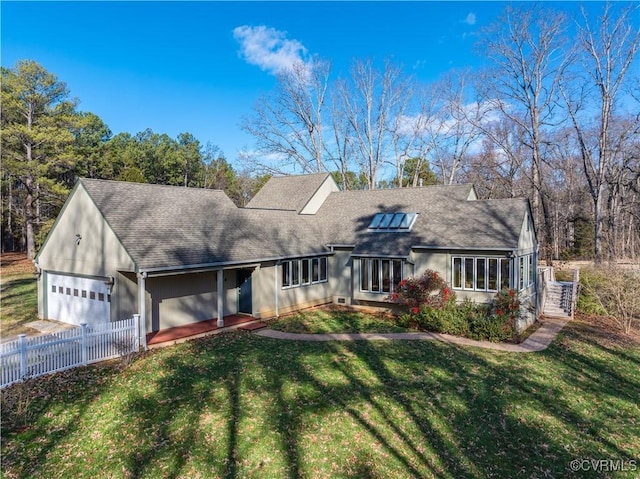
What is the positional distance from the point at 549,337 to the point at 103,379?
49.6 feet

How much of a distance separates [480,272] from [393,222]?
5.30m

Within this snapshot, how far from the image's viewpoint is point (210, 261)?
46.8 feet

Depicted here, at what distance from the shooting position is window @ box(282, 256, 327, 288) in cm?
1808

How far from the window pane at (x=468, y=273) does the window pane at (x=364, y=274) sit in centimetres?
454

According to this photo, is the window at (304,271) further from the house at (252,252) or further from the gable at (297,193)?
the gable at (297,193)

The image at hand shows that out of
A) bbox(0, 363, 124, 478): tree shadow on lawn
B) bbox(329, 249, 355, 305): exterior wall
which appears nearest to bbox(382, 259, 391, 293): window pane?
bbox(329, 249, 355, 305): exterior wall

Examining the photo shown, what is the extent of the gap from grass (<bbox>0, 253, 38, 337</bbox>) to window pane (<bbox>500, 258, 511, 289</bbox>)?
59.7 feet

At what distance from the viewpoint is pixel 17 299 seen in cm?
2069

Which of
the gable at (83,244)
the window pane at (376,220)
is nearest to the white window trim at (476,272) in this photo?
the window pane at (376,220)

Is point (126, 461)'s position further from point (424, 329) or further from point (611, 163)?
point (611, 163)

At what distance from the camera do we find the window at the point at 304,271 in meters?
18.1

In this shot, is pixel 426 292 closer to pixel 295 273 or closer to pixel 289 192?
pixel 295 273

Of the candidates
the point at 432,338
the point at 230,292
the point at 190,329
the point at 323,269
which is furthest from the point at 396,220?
the point at 190,329

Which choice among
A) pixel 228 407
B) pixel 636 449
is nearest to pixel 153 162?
pixel 228 407
